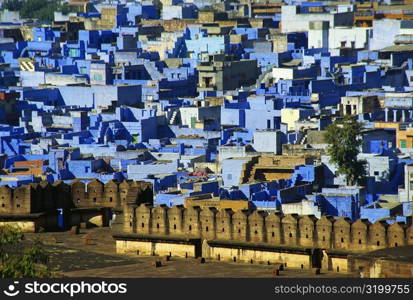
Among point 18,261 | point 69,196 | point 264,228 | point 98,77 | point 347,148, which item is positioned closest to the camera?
point 18,261

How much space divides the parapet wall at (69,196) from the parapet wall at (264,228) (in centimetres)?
99

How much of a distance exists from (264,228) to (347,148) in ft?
61.9

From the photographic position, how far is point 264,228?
3675cm

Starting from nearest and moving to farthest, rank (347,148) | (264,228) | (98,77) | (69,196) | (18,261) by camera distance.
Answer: (18,261) → (264,228) → (69,196) → (347,148) → (98,77)

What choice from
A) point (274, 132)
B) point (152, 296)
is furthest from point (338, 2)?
point (152, 296)

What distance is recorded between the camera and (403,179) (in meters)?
53.6

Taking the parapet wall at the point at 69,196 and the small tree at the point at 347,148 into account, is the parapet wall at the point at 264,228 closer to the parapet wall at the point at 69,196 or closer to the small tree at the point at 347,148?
the parapet wall at the point at 69,196

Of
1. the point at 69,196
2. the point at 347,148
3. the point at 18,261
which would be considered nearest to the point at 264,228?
the point at 69,196

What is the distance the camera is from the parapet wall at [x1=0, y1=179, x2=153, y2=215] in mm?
38781

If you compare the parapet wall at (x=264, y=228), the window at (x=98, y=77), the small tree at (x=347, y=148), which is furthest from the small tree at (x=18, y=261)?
the window at (x=98, y=77)

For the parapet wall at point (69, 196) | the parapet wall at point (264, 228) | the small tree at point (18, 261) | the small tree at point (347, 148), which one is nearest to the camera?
the small tree at point (18, 261)

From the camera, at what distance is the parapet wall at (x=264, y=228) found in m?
35.3

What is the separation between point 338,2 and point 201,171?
5533 centimetres

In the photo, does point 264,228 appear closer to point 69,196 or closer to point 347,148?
point 69,196
